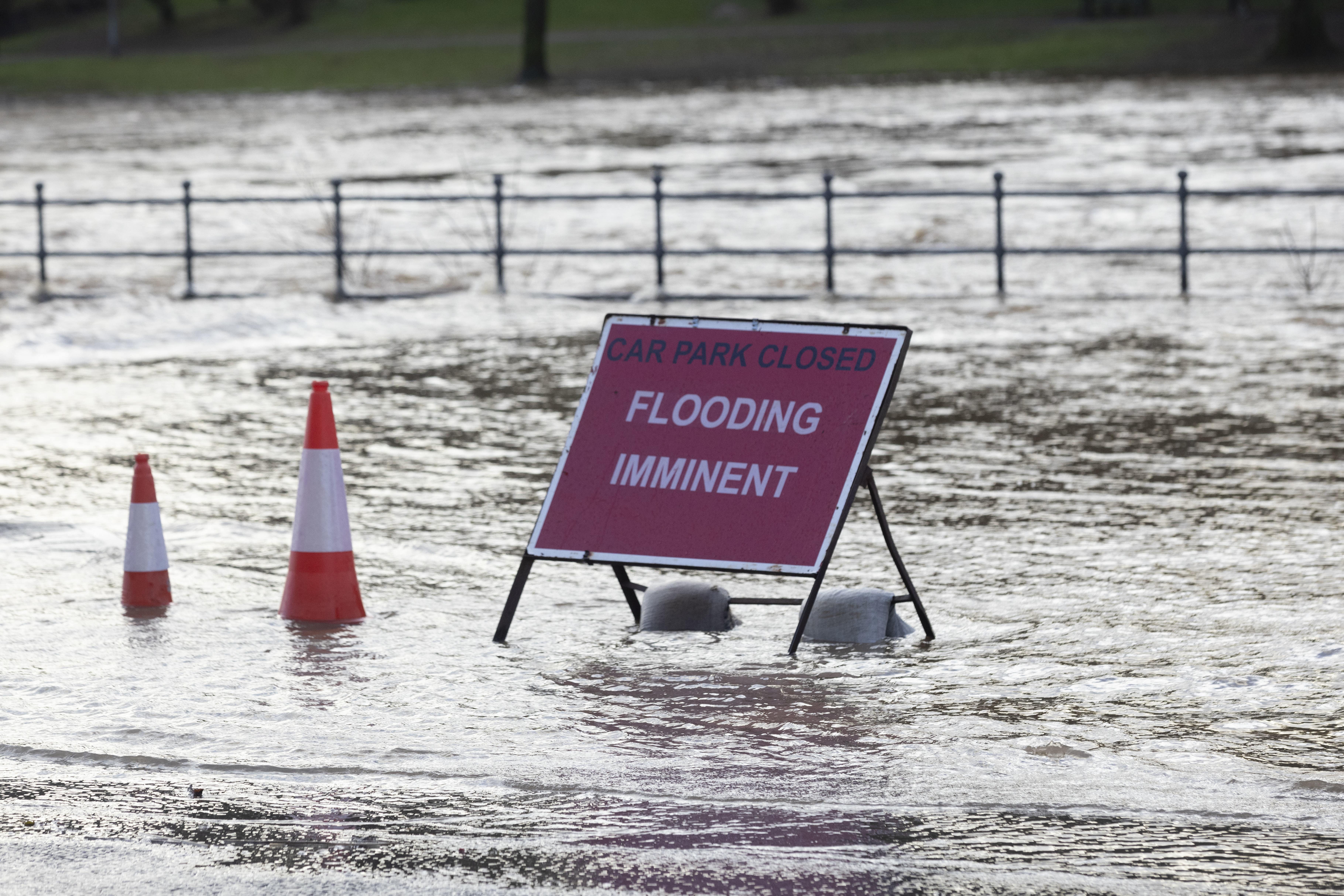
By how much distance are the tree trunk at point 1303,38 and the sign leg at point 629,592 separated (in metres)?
45.6

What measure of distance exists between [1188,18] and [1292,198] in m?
35.9

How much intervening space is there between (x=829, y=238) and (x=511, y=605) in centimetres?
1274

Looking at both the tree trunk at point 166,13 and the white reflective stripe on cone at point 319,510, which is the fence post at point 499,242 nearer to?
the white reflective stripe on cone at point 319,510

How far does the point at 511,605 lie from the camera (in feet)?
21.7

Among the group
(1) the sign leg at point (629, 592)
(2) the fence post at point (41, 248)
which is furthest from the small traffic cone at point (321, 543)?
(2) the fence post at point (41, 248)

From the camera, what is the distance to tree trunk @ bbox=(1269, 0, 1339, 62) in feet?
159

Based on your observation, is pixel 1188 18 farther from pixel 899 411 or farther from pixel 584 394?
pixel 584 394

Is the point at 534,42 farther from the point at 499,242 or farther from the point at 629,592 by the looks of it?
the point at 629,592

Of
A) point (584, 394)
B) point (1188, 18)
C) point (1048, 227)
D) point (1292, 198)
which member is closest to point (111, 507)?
point (584, 394)

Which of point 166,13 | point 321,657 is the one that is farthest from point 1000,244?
point 166,13

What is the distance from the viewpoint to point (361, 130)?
42.4 meters

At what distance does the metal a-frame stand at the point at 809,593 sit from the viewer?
6441mm

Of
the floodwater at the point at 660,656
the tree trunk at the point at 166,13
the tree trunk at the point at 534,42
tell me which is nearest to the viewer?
the floodwater at the point at 660,656

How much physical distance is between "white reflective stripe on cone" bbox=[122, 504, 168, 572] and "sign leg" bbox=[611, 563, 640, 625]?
1702 mm
